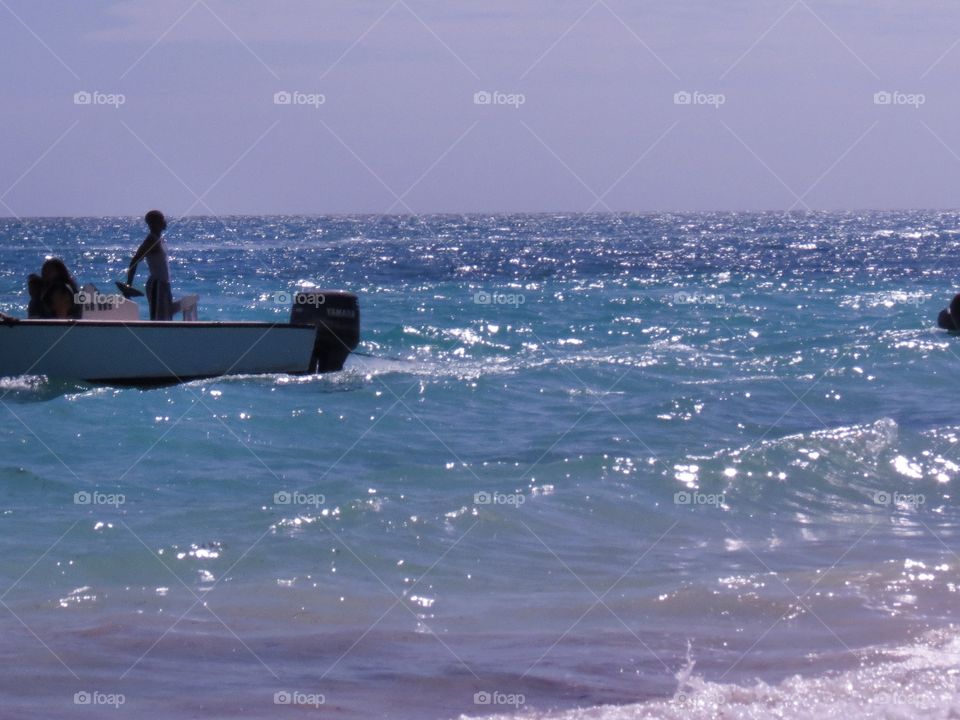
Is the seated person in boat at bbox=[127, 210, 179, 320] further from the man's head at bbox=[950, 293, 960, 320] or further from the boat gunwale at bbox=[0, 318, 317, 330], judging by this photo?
the man's head at bbox=[950, 293, 960, 320]

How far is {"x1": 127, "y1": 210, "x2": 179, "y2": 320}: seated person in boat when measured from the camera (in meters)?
12.9

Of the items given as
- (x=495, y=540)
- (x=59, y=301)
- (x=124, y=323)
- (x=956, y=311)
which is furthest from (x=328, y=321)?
(x=956, y=311)

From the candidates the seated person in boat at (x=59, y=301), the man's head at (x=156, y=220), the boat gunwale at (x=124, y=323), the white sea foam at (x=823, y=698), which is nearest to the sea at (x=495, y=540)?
the white sea foam at (x=823, y=698)

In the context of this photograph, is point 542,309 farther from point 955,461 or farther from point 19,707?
point 19,707

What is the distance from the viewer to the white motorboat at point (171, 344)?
1257 centimetres

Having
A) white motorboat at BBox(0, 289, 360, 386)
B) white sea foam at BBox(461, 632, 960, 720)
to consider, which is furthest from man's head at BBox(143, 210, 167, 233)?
white sea foam at BBox(461, 632, 960, 720)

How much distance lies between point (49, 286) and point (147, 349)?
1.12 m

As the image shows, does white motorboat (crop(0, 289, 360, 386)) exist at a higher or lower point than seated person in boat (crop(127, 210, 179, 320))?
lower

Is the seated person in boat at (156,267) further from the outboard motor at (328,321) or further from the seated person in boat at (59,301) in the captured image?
the outboard motor at (328,321)

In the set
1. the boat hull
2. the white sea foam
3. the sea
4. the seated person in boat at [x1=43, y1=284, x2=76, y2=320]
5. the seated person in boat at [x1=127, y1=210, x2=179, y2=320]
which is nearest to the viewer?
the white sea foam

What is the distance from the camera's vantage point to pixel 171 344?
516 inches

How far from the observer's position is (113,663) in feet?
17.6

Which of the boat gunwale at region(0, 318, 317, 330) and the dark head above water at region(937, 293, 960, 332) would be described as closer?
the boat gunwale at region(0, 318, 317, 330)

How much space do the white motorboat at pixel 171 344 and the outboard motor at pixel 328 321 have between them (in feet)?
0.04
